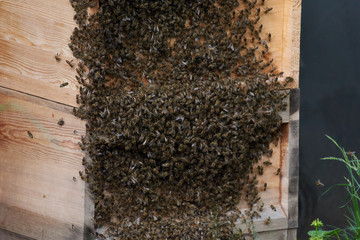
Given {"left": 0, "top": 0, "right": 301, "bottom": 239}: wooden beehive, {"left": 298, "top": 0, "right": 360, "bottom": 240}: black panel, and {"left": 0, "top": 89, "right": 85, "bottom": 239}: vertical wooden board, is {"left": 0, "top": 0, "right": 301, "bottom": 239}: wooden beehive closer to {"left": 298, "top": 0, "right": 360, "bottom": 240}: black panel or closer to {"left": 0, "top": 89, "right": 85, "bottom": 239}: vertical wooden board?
{"left": 0, "top": 89, "right": 85, "bottom": 239}: vertical wooden board

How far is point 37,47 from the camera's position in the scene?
A: 157 inches

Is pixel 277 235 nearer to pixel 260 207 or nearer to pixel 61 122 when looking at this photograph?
pixel 260 207

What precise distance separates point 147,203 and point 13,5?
5.77 feet

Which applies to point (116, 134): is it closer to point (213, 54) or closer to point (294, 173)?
point (213, 54)

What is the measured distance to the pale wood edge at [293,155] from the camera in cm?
445

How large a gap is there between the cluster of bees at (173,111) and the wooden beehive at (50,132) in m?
0.12

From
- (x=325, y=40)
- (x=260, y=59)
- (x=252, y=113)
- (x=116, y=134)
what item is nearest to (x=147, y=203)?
(x=116, y=134)

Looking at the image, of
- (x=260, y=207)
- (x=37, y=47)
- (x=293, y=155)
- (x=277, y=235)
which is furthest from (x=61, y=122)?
(x=277, y=235)

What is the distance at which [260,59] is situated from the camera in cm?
444

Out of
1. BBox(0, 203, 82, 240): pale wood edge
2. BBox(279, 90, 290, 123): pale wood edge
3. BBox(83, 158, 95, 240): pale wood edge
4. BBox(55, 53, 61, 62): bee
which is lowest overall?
BBox(0, 203, 82, 240): pale wood edge

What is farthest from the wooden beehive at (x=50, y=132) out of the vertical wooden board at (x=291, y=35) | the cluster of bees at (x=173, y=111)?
the cluster of bees at (x=173, y=111)

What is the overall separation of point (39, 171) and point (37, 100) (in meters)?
0.53

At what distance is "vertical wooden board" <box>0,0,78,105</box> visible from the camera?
3.83 metres

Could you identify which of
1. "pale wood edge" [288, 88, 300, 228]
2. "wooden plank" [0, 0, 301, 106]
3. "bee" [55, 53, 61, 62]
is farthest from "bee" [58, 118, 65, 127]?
"pale wood edge" [288, 88, 300, 228]
